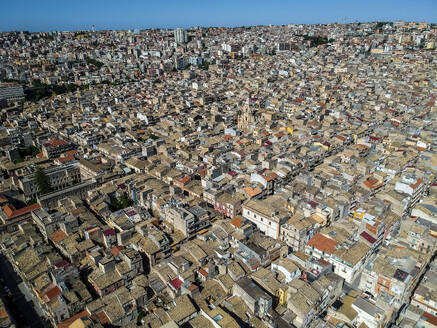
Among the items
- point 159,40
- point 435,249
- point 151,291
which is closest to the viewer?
point 151,291

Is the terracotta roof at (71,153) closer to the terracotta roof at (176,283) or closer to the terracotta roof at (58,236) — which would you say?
the terracotta roof at (58,236)

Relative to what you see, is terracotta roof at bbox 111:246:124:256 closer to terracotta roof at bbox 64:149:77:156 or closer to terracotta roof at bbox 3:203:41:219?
terracotta roof at bbox 3:203:41:219

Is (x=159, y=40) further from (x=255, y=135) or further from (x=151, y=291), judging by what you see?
(x=151, y=291)

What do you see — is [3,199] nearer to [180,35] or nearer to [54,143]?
[54,143]

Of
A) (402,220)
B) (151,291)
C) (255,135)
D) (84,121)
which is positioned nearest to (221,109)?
(255,135)

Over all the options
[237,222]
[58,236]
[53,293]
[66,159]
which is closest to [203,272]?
[237,222]

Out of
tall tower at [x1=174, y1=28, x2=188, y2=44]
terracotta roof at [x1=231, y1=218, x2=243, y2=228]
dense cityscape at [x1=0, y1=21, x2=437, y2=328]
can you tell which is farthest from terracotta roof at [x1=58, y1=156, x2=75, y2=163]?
tall tower at [x1=174, y1=28, x2=188, y2=44]

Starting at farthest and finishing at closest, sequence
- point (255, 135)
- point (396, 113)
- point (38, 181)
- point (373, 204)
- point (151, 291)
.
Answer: point (396, 113) → point (255, 135) → point (38, 181) → point (373, 204) → point (151, 291)

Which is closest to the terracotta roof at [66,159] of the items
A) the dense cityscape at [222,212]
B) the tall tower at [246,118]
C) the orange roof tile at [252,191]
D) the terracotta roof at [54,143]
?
the dense cityscape at [222,212]
